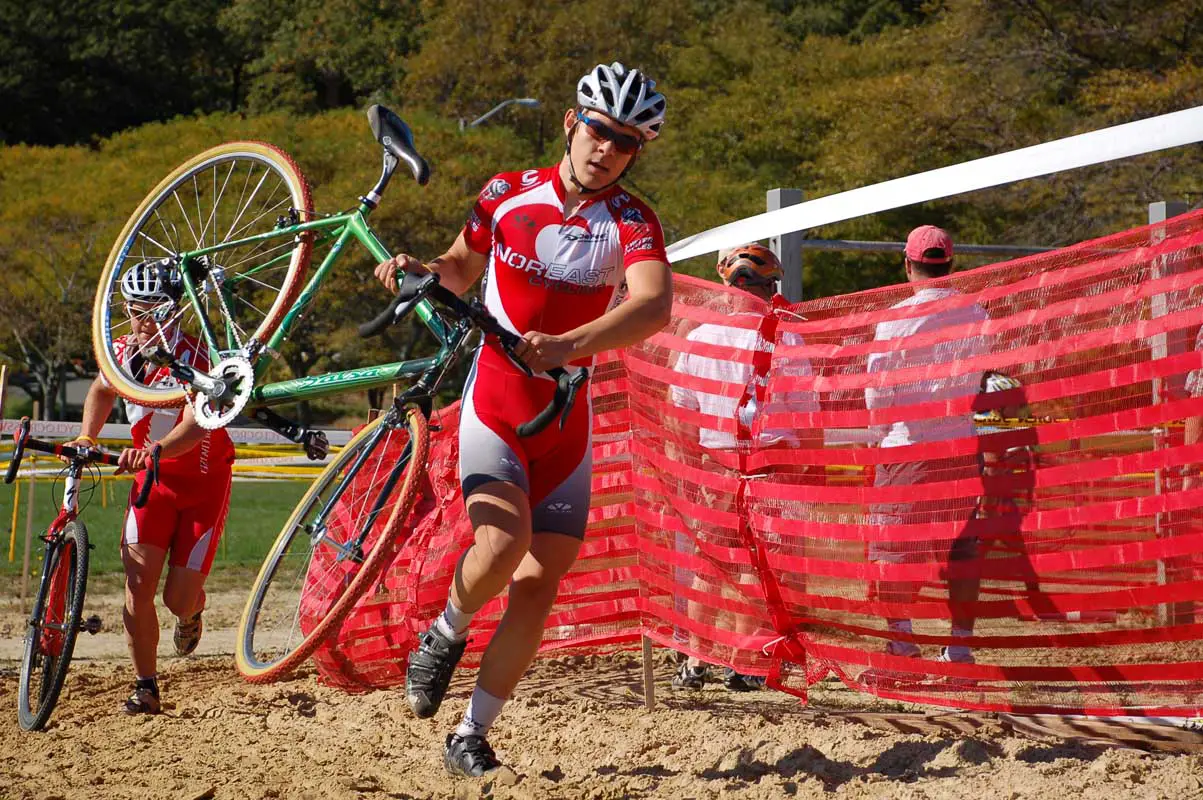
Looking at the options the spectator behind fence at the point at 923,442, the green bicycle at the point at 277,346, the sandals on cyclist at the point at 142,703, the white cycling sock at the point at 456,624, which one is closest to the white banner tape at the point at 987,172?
the spectator behind fence at the point at 923,442

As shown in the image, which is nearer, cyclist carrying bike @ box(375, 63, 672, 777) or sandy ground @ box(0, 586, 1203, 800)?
sandy ground @ box(0, 586, 1203, 800)

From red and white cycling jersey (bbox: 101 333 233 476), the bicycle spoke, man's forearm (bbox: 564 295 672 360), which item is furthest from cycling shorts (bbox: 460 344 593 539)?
red and white cycling jersey (bbox: 101 333 233 476)

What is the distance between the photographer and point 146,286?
662 cm

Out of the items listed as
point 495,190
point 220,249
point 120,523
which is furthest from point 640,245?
point 120,523

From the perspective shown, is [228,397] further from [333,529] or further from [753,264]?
[753,264]

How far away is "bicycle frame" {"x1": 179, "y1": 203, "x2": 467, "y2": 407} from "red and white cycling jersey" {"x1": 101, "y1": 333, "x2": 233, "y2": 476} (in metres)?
0.30

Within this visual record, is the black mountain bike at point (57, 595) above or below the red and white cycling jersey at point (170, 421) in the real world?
below

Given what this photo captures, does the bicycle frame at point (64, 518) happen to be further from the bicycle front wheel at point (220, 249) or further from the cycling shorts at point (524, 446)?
the cycling shorts at point (524, 446)

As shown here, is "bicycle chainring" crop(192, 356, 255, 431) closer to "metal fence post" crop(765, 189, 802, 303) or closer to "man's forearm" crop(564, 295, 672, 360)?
"man's forearm" crop(564, 295, 672, 360)

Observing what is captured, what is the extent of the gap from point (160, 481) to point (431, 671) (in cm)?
285

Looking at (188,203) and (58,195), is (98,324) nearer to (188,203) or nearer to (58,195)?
(188,203)

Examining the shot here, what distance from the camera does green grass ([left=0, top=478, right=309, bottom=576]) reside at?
1387cm

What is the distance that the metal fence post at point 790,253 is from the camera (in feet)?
21.1

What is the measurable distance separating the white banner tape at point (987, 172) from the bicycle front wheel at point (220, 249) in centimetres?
192
